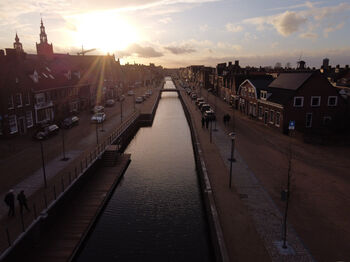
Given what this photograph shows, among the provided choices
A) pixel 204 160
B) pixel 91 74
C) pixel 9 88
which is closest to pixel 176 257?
pixel 204 160

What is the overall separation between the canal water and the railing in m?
3.43

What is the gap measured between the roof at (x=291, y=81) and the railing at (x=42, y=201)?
29.3 metres

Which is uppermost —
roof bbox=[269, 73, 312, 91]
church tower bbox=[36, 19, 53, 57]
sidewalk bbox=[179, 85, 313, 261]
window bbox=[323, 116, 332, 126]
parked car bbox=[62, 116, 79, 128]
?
church tower bbox=[36, 19, 53, 57]

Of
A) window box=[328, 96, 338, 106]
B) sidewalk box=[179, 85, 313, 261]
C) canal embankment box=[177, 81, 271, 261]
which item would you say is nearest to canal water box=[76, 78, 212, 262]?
canal embankment box=[177, 81, 271, 261]

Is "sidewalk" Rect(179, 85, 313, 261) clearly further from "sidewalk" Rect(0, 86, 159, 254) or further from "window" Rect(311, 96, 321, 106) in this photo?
"window" Rect(311, 96, 321, 106)

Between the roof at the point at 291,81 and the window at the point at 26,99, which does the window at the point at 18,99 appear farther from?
the roof at the point at 291,81

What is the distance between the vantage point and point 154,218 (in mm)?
18984

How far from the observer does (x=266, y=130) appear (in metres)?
39.7

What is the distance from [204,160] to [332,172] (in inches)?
456

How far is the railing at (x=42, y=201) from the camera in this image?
44.3 feet

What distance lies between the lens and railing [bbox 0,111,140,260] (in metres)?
13.5

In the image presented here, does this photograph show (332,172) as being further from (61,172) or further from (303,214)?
(61,172)

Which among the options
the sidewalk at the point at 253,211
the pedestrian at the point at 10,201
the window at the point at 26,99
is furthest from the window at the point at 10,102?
the sidewalk at the point at 253,211

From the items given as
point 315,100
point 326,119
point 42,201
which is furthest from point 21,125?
point 326,119
